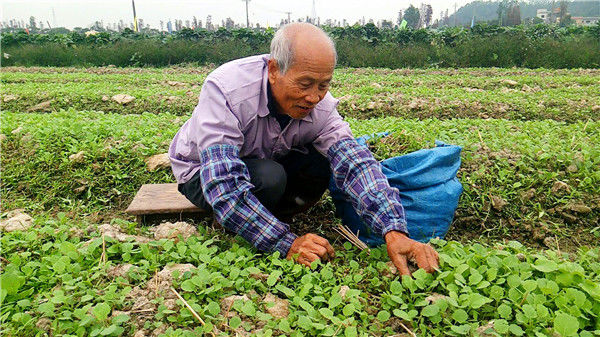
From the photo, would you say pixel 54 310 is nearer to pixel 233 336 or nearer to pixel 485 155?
pixel 233 336

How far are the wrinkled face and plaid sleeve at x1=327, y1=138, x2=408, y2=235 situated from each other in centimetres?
32

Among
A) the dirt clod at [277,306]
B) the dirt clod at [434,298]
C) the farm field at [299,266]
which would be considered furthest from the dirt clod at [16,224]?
the dirt clod at [434,298]

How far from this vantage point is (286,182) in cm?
257

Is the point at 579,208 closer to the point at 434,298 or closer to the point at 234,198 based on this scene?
the point at 434,298

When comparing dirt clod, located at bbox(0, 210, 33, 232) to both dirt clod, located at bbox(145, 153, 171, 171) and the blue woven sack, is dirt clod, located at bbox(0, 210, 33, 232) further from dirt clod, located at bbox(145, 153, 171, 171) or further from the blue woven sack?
the blue woven sack

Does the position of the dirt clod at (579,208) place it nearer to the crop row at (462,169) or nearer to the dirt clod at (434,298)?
the crop row at (462,169)

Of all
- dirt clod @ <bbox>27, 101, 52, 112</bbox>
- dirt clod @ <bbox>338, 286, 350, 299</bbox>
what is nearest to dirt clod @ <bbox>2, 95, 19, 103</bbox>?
dirt clod @ <bbox>27, 101, 52, 112</bbox>

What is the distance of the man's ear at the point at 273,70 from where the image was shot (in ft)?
7.19

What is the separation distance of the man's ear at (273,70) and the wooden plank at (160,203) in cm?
108

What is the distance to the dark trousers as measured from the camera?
7.91ft

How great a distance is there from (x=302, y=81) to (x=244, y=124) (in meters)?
0.41

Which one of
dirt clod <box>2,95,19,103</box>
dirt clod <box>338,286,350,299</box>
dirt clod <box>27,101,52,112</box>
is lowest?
dirt clod <box>27,101,52,112</box>

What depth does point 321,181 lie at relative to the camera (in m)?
2.85

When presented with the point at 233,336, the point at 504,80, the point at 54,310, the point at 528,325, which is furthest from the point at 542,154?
the point at 504,80
